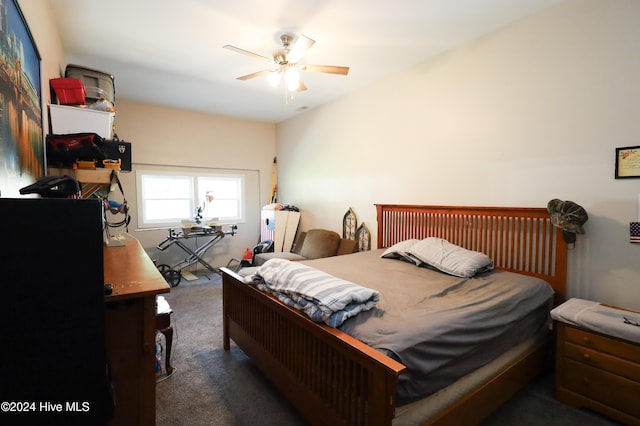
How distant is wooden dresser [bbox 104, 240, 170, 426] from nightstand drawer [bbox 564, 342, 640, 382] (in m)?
2.35

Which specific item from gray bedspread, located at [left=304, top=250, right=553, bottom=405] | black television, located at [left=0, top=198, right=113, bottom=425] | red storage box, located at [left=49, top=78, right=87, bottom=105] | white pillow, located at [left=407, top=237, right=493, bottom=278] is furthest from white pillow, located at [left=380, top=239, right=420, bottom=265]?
red storage box, located at [left=49, top=78, right=87, bottom=105]

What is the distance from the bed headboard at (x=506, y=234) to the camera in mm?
2309

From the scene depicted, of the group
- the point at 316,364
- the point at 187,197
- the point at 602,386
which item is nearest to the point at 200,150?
the point at 187,197

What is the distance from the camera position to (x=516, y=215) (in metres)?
2.48

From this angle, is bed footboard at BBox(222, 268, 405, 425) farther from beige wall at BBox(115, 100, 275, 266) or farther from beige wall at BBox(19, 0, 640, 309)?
beige wall at BBox(115, 100, 275, 266)

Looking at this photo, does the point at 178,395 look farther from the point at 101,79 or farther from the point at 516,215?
the point at 516,215

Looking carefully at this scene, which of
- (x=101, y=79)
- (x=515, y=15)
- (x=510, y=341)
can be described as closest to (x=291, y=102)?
(x=101, y=79)

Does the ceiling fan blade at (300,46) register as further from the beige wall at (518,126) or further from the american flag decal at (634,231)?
the american flag decal at (634,231)

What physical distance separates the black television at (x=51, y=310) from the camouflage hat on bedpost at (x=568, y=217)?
8.66ft

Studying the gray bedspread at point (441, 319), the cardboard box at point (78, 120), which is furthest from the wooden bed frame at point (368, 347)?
the cardboard box at point (78, 120)

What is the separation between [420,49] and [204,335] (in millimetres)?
3440

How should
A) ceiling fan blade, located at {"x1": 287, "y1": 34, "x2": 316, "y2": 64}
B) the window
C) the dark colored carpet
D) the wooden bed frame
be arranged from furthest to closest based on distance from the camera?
the window, ceiling fan blade, located at {"x1": 287, "y1": 34, "x2": 316, "y2": 64}, the dark colored carpet, the wooden bed frame

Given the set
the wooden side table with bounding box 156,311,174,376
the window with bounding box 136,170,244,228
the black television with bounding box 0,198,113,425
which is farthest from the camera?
the window with bounding box 136,170,244,228

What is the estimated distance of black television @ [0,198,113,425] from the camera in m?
0.69
